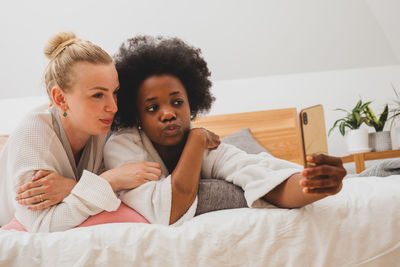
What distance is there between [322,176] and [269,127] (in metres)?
2.18

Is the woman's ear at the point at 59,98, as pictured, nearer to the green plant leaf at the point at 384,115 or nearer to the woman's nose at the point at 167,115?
the woman's nose at the point at 167,115

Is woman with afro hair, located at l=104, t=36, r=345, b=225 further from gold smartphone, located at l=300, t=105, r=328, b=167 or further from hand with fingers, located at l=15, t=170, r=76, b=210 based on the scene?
hand with fingers, located at l=15, t=170, r=76, b=210

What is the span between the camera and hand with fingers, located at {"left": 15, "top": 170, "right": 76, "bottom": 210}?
95 cm

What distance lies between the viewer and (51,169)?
103 cm

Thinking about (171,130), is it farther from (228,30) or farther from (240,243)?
(228,30)

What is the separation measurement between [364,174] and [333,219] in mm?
746

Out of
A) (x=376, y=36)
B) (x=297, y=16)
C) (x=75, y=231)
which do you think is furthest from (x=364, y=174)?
(x=376, y=36)

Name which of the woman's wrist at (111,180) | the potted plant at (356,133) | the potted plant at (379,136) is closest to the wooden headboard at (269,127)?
the potted plant at (356,133)

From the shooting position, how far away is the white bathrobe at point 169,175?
92cm

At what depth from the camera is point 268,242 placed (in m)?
0.75

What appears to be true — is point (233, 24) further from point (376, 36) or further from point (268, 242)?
point (268, 242)

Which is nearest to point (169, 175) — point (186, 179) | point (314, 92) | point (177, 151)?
point (186, 179)

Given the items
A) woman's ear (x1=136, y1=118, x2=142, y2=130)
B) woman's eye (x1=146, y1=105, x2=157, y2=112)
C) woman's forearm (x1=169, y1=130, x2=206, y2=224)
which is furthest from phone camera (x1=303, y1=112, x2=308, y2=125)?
woman's ear (x1=136, y1=118, x2=142, y2=130)

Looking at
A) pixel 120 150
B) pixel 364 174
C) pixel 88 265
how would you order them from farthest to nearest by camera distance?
pixel 364 174
pixel 120 150
pixel 88 265
